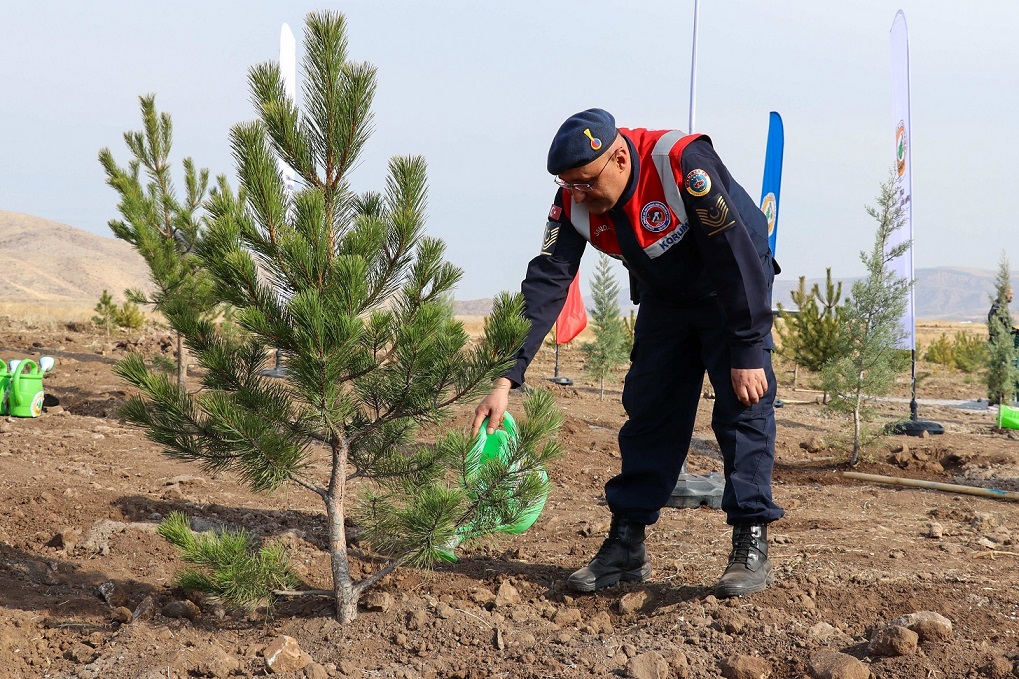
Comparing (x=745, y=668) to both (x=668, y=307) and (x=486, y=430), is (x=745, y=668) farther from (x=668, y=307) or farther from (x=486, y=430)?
(x=668, y=307)

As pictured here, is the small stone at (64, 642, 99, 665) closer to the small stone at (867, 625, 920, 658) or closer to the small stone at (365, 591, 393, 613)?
the small stone at (365, 591, 393, 613)

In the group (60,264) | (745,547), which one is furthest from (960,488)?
(60,264)

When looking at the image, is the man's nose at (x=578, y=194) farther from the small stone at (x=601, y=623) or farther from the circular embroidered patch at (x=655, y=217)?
the small stone at (x=601, y=623)

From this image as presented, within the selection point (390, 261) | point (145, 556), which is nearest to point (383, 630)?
point (390, 261)

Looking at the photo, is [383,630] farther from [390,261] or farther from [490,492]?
[390,261]

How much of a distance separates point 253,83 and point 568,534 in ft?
7.81

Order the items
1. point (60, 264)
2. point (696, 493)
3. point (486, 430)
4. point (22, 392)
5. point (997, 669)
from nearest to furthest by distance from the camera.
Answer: point (997, 669), point (486, 430), point (696, 493), point (22, 392), point (60, 264)

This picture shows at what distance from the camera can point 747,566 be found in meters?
2.85

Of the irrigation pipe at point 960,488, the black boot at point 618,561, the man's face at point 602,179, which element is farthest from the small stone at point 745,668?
the irrigation pipe at point 960,488

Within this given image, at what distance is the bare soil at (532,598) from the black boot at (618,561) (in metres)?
0.05

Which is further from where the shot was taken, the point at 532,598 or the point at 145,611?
the point at 532,598

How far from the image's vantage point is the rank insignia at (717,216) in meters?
2.61

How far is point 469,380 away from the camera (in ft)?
8.51

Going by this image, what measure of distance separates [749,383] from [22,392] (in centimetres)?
613
